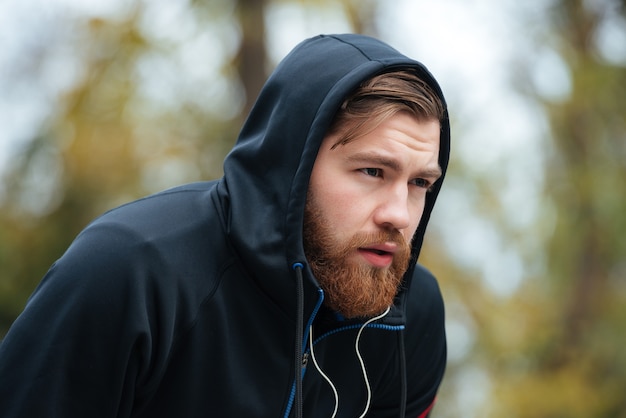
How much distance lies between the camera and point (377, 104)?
253cm

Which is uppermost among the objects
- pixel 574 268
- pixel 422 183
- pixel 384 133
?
pixel 384 133

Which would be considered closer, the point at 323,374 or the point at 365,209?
the point at 365,209

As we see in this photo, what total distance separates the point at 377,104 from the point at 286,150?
308 mm

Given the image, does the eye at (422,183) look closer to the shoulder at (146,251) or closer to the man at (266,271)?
the man at (266,271)

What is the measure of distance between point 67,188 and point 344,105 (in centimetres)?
757

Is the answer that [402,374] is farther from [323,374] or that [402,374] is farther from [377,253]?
[377,253]

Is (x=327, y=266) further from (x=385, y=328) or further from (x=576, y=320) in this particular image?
(x=576, y=320)

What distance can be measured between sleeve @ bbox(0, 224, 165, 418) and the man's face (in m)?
0.62

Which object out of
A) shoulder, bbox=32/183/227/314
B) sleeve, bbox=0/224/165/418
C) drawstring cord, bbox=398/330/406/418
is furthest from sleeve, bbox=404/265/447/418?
sleeve, bbox=0/224/165/418

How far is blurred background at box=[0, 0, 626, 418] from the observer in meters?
8.47

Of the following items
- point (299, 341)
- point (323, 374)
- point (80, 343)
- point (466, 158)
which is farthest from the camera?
point (466, 158)

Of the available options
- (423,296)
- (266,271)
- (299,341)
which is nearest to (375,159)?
(266,271)

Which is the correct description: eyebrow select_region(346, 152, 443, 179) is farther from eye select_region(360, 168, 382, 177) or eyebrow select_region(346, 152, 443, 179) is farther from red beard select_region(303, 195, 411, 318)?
red beard select_region(303, 195, 411, 318)

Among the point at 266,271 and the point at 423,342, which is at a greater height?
the point at 266,271
